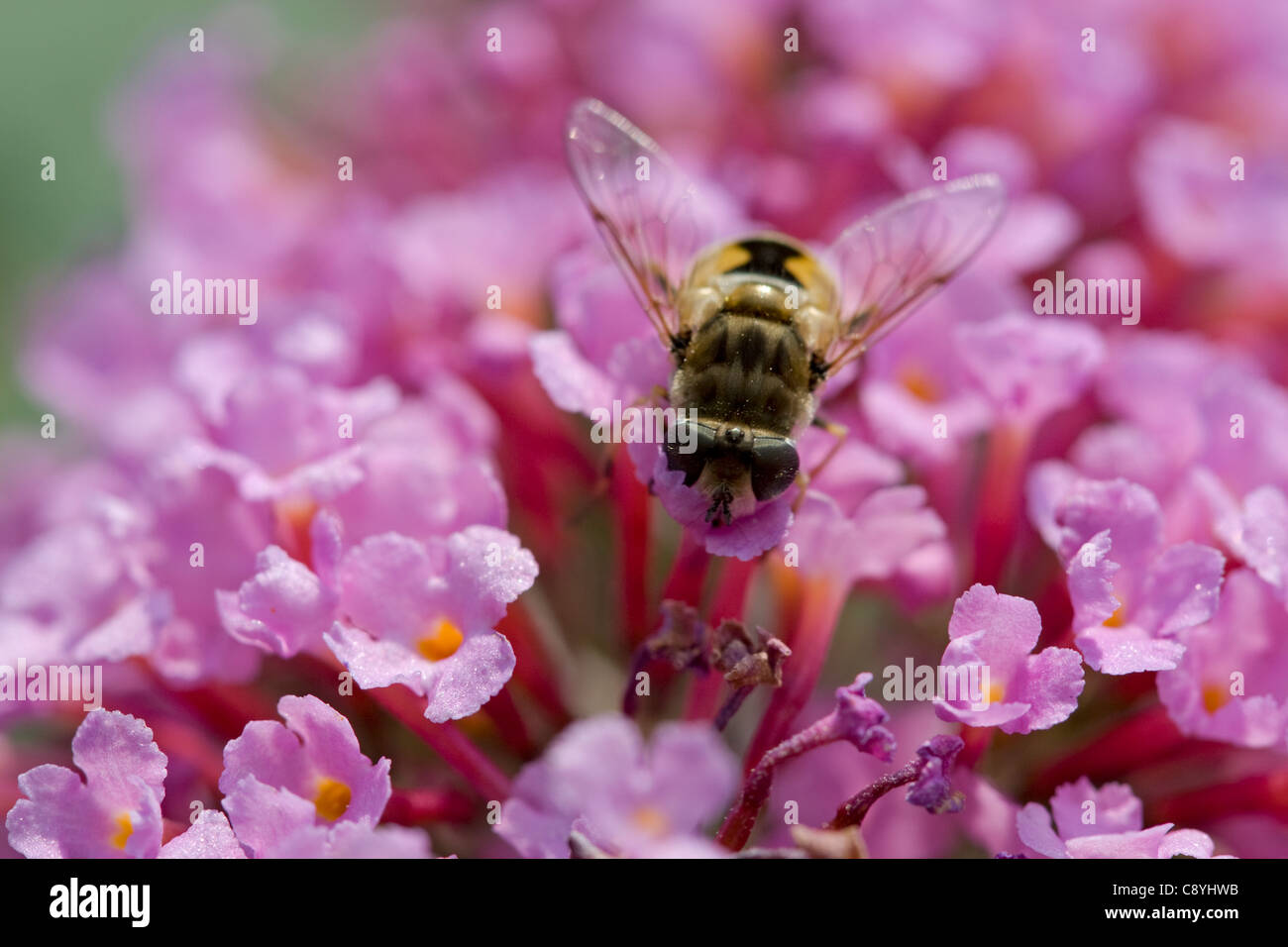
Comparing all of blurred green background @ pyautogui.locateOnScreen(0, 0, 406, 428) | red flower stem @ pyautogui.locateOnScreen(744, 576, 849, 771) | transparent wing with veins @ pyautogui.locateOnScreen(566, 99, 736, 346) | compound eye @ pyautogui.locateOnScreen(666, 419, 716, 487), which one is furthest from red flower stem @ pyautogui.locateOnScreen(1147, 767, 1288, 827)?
blurred green background @ pyautogui.locateOnScreen(0, 0, 406, 428)

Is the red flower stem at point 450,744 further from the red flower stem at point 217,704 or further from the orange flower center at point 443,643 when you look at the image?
the red flower stem at point 217,704

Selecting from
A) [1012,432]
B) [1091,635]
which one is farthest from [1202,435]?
[1091,635]

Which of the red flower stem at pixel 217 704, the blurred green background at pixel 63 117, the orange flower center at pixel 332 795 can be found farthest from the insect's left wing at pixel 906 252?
the blurred green background at pixel 63 117

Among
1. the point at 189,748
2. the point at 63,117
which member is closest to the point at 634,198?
the point at 189,748

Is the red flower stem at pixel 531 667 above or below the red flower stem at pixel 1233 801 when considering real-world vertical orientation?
above

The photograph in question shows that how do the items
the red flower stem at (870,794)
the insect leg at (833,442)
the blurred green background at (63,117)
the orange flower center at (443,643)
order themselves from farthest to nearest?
the blurred green background at (63,117) → the insect leg at (833,442) → the orange flower center at (443,643) → the red flower stem at (870,794)

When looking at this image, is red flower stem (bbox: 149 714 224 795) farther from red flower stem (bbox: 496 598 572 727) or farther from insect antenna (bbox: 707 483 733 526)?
insect antenna (bbox: 707 483 733 526)

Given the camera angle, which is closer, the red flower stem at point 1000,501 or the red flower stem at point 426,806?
the red flower stem at point 426,806

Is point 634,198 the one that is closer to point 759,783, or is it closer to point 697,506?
point 697,506

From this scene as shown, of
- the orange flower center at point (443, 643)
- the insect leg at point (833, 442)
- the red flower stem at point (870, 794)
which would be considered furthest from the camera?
the insect leg at point (833, 442)
